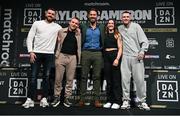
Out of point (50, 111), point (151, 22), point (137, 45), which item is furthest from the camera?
point (151, 22)

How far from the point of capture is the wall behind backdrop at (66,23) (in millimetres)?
5801

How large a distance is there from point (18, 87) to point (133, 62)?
204 cm

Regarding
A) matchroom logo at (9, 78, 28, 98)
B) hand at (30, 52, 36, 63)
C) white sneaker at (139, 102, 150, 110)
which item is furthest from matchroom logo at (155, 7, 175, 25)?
matchroom logo at (9, 78, 28, 98)

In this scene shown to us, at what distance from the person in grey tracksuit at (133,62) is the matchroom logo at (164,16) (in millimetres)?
1180

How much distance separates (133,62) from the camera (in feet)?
16.9

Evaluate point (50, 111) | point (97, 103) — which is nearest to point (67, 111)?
point (50, 111)

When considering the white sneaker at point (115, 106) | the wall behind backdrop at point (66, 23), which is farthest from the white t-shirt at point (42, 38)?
the white sneaker at point (115, 106)

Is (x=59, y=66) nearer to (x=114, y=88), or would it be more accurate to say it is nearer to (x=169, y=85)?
(x=114, y=88)

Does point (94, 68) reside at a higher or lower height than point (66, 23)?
lower

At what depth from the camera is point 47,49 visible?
5227 millimetres

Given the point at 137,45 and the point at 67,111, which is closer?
the point at 67,111

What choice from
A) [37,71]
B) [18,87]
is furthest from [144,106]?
[18,87]

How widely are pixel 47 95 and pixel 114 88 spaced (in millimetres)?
1157

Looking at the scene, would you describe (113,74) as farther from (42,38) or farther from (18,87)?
(18,87)
